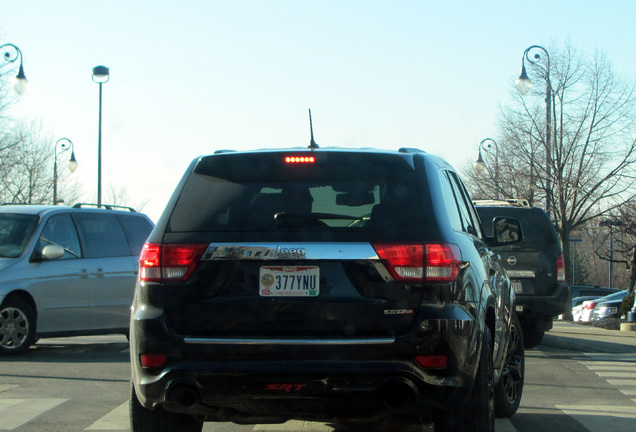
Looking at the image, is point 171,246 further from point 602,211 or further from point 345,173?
point 602,211

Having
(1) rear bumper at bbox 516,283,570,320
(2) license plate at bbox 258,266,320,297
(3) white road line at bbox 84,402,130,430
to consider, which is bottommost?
(3) white road line at bbox 84,402,130,430

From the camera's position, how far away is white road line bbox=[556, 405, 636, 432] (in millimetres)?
6938

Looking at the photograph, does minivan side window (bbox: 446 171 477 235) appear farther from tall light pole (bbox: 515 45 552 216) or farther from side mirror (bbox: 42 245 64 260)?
tall light pole (bbox: 515 45 552 216)

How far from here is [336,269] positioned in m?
4.68

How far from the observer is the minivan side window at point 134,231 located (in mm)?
13203

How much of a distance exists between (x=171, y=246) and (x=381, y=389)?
1292 mm

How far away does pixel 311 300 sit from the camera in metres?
4.66

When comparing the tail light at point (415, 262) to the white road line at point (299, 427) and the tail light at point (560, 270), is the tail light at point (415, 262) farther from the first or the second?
the tail light at point (560, 270)

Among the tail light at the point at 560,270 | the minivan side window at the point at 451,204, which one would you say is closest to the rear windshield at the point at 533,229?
the tail light at the point at 560,270

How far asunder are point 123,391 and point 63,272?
12.8ft

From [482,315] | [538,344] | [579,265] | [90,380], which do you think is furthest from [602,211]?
[579,265]

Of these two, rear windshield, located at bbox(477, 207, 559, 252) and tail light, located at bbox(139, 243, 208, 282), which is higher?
rear windshield, located at bbox(477, 207, 559, 252)

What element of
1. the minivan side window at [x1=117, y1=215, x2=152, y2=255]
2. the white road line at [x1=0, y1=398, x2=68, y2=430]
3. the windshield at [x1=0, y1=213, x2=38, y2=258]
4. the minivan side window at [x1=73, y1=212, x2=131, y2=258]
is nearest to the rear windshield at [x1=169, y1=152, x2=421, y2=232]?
the white road line at [x1=0, y1=398, x2=68, y2=430]

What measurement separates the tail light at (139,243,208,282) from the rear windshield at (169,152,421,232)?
115mm
